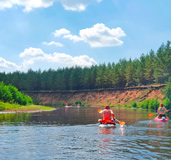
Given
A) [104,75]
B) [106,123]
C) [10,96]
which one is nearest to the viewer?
[106,123]

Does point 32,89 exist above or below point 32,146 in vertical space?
above

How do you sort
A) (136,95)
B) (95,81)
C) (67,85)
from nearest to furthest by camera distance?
1. (136,95)
2. (95,81)
3. (67,85)

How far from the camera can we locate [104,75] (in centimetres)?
14950

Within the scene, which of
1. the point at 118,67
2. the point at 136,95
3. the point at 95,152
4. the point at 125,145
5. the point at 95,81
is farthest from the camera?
the point at 95,81

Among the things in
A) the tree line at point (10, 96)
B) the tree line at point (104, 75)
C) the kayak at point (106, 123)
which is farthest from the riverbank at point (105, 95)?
the kayak at point (106, 123)

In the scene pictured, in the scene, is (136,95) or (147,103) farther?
(136,95)

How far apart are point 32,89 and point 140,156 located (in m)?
182

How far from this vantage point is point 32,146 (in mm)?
17016

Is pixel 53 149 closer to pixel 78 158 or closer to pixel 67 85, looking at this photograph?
pixel 78 158

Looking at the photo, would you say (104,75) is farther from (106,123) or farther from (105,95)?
(106,123)

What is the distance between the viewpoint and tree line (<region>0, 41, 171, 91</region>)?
122950mm

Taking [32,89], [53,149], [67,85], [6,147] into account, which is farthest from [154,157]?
[32,89]

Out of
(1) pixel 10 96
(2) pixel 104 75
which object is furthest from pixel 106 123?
(2) pixel 104 75

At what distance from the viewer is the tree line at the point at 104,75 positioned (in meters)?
123
